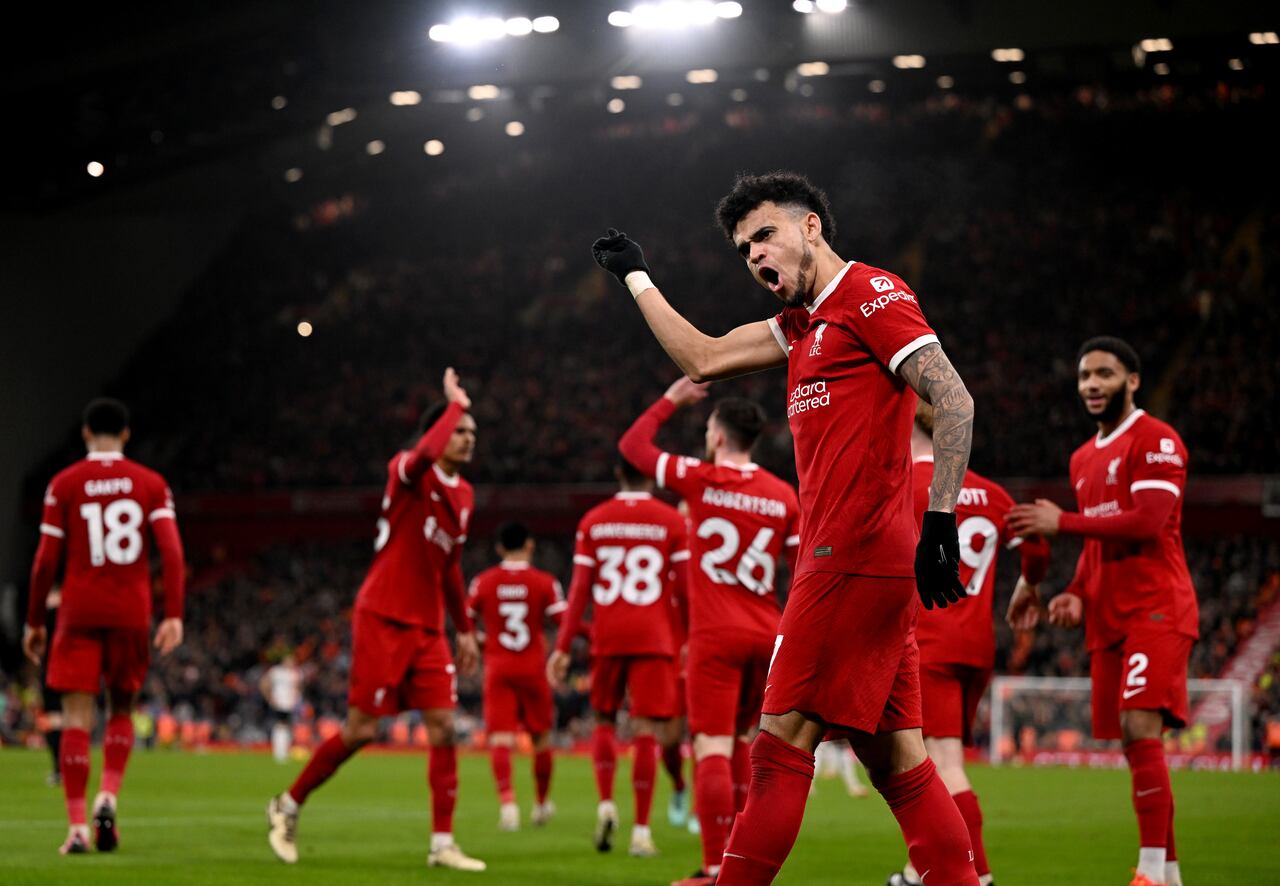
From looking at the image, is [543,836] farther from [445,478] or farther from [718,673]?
[718,673]

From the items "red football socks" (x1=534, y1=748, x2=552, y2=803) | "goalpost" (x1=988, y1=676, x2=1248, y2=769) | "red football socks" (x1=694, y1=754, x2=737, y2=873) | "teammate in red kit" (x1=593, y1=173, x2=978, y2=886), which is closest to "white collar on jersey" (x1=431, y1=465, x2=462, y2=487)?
"red football socks" (x1=694, y1=754, x2=737, y2=873)

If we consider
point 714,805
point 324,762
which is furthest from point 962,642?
point 324,762

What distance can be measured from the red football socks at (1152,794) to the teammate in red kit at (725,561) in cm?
177

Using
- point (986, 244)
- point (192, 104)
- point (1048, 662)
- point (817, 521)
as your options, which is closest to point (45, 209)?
point (192, 104)

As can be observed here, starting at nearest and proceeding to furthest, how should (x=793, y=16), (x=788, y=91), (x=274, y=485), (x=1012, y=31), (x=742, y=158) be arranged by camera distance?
(x=1012, y=31) → (x=793, y=16) → (x=788, y=91) → (x=274, y=485) → (x=742, y=158)

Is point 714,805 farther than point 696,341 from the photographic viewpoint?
Yes

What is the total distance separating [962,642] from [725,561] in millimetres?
1339

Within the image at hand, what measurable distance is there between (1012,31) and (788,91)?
393 inches

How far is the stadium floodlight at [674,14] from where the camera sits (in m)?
24.8

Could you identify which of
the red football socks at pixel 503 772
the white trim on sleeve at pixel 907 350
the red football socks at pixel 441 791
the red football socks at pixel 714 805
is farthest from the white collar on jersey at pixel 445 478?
the white trim on sleeve at pixel 907 350

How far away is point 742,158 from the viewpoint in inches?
1535

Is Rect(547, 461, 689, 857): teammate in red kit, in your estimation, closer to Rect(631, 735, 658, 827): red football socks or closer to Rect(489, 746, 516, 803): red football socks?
Rect(631, 735, 658, 827): red football socks

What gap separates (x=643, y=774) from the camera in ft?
31.4

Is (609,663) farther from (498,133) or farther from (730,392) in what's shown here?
(498,133)
